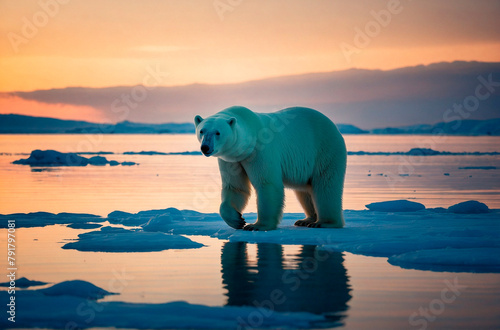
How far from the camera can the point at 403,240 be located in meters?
8.28

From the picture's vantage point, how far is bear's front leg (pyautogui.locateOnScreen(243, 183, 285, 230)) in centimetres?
941

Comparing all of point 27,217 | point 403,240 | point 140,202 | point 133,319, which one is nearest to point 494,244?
point 403,240

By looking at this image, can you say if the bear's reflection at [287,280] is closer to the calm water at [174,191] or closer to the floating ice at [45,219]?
the floating ice at [45,219]

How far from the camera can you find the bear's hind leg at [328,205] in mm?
9938

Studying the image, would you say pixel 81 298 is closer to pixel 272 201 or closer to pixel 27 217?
pixel 272 201

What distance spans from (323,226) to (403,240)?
184cm

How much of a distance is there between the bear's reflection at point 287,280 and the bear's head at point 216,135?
130 cm

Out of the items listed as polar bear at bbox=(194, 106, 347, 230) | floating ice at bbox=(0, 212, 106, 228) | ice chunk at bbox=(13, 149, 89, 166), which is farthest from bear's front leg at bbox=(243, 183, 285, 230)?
ice chunk at bbox=(13, 149, 89, 166)

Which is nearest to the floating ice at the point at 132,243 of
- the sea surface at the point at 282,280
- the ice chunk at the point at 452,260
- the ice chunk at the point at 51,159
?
the sea surface at the point at 282,280

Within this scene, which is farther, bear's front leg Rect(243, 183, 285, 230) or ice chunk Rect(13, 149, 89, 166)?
ice chunk Rect(13, 149, 89, 166)

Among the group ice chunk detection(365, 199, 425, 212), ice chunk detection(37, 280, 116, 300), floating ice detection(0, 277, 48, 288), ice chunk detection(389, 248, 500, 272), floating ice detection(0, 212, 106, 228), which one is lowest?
ice chunk detection(37, 280, 116, 300)

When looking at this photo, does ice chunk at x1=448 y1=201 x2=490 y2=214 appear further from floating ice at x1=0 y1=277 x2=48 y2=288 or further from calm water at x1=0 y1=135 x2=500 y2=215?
floating ice at x1=0 y1=277 x2=48 y2=288

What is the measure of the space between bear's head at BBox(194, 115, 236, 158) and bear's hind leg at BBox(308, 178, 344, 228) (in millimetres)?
1814

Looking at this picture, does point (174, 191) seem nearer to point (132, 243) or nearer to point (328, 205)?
point (328, 205)
